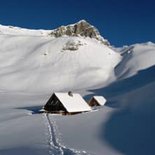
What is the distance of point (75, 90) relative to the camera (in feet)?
380

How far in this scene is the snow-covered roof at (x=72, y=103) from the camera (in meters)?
61.7

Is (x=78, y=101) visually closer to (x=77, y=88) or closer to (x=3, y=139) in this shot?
(x=3, y=139)

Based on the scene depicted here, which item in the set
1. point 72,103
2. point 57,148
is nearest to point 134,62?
point 72,103

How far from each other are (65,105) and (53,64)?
8613cm

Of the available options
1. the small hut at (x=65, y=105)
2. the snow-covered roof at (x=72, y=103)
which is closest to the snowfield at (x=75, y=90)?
the small hut at (x=65, y=105)

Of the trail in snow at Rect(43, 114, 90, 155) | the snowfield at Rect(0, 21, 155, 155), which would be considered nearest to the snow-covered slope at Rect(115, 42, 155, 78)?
the snowfield at Rect(0, 21, 155, 155)

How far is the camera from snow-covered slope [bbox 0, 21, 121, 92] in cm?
12812

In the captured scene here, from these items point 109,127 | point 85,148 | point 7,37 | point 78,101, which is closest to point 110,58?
point 7,37

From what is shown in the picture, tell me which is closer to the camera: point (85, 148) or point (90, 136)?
point (85, 148)

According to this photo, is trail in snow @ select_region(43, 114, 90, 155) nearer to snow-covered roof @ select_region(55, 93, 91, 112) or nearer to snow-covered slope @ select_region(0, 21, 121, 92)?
snow-covered roof @ select_region(55, 93, 91, 112)

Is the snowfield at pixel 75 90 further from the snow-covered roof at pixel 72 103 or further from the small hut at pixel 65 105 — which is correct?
the snow-covered roof at pixel 72 103

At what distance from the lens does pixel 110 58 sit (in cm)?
15725

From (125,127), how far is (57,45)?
11793 cm

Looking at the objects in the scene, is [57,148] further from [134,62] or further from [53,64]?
[53,64]
